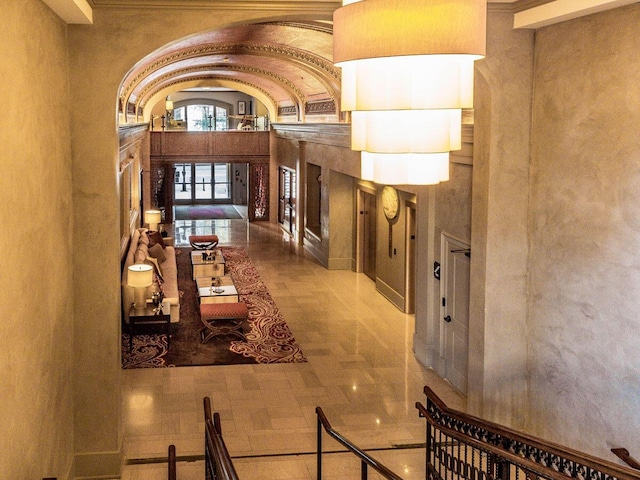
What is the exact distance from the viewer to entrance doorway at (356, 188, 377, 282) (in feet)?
56.2

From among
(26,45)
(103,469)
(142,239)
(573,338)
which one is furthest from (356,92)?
(142,239)

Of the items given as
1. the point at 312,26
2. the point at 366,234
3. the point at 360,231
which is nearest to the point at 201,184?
the point at 360,231

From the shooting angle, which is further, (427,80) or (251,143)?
(251,143)

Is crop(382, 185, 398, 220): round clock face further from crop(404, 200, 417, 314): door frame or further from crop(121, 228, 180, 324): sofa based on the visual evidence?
crop(121, 228, 180, 324): sofa

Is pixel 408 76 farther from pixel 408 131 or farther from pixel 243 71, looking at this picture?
pixel 243 71

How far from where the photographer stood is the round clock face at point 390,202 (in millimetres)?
14718

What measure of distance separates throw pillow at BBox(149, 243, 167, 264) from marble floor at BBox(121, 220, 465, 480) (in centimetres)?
371

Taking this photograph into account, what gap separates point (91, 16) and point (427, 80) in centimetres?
446

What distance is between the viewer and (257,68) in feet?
63.4

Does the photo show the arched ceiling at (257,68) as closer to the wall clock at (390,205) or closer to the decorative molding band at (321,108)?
the decorative molding band at (321,108)

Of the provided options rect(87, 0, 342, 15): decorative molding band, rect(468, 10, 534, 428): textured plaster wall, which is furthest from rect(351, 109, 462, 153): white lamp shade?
rect(468, 10, 534, 428): textured plaster wall

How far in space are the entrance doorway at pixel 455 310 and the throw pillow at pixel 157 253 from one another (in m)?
8.12

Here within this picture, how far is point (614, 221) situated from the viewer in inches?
258

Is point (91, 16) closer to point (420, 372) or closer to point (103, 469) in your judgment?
point (103, 469)
